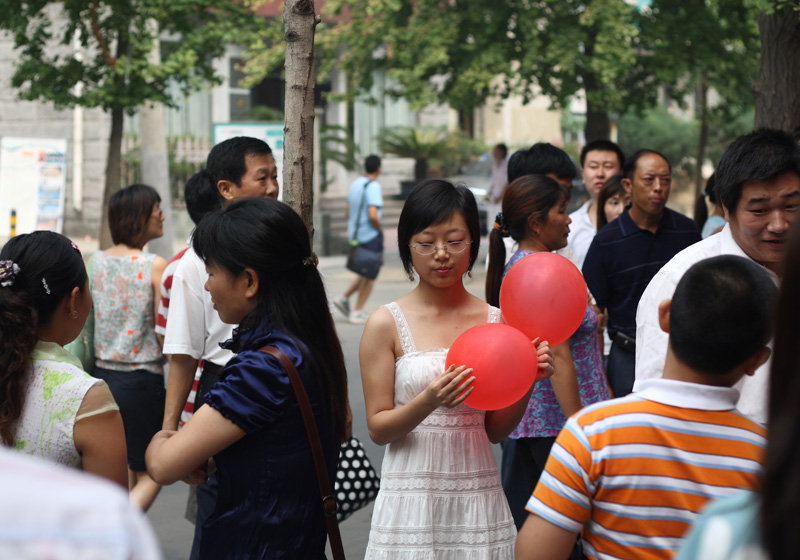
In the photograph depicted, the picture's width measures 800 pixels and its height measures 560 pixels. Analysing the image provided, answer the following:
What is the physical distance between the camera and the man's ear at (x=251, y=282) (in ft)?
8.69

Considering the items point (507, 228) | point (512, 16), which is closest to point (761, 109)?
point (507, 228)

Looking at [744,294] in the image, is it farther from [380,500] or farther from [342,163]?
[342,163]

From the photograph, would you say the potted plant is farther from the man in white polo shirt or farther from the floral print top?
the man in white polo shirt

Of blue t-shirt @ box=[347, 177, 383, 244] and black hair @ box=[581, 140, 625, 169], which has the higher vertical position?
black hair @ box=[581, 140, 625, 169]

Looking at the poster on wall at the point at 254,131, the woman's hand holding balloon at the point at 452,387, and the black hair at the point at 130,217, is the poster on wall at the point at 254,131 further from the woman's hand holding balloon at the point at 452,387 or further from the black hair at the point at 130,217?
the woman's hand holding balloon at the point at 452,387

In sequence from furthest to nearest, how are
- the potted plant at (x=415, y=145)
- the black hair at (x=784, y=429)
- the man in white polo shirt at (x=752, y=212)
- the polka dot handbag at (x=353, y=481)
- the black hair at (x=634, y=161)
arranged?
the potted plant at (x=415, y=145) < the black hair at (x=634, y=161) < the polka dot handbag at (x=353, y=481) < the man in white polo shirt at (x=752, y=212) < the black hair at (x=784, y=429)

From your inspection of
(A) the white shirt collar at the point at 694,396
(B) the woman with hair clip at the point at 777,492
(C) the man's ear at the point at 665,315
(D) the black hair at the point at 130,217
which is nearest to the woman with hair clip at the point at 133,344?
(D) the black hair at the point at 130,217

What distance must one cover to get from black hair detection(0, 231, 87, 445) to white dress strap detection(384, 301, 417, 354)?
1009 millimetres

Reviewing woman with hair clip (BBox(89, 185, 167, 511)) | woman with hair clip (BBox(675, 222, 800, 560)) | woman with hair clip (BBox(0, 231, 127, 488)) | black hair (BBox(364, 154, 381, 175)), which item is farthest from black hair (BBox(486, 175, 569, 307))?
black hair (BBox(364, 154, 381, 175))

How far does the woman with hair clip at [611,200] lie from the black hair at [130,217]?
9.02 ft

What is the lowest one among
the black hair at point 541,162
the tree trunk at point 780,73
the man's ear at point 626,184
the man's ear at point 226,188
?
the man's ear at point 226,188

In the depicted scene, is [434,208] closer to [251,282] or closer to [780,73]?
[251,282]

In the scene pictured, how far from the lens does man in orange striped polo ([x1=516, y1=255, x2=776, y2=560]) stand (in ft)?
6.27

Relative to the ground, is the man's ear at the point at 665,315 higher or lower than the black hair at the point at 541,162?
lower
